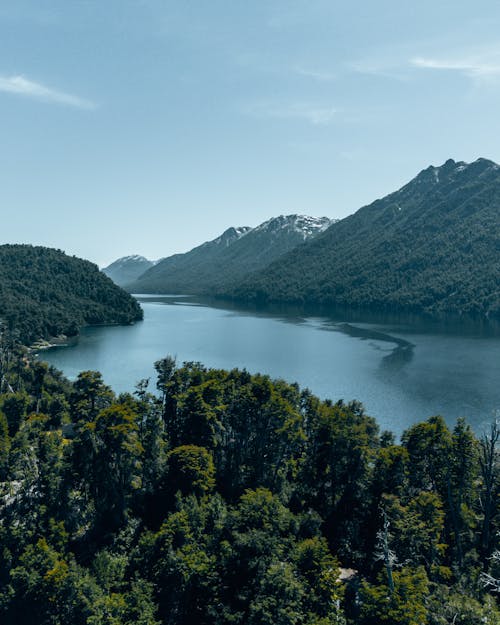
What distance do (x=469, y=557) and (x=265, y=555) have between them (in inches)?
821

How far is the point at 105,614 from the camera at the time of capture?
3859cm

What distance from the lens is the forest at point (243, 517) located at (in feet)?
125

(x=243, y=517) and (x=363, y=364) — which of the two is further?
(x=363, y=364)

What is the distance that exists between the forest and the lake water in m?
31.3

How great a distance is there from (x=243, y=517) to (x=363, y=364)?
103m

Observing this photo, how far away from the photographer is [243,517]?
44594mm

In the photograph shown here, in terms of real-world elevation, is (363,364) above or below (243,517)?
above

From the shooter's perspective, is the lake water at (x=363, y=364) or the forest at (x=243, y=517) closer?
the forest at (x=243, y=517)

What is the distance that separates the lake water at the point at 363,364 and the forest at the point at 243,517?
31.3 m

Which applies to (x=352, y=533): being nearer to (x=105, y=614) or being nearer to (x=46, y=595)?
(x=105, y=614)

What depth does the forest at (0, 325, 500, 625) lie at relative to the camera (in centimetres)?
3825

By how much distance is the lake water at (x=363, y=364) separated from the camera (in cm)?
10056

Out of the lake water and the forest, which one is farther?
the lake water

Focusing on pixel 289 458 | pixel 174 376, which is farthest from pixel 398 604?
pixel 174 376
